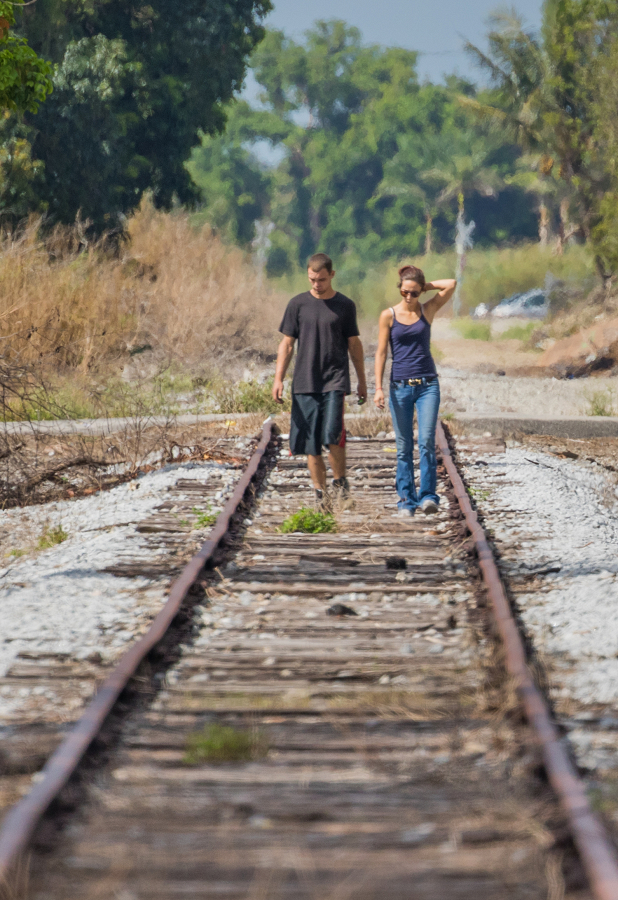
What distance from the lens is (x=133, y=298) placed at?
17.6 m

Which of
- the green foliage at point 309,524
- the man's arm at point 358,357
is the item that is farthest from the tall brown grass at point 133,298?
the man's arm at point 358,357

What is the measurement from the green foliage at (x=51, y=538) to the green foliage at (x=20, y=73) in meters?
3.90

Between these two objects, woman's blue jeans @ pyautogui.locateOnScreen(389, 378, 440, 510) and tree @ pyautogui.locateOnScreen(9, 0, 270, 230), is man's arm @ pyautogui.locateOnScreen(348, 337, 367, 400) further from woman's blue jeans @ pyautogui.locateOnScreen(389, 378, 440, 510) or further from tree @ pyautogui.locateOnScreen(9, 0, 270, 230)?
tree @ pyautogui.locateOnScreen(9, 0, 270, 230)

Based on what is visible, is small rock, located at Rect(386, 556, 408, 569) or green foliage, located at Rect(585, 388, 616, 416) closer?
small rock, located at Rect(386, 556, 408, 569)

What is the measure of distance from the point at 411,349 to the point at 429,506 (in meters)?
1.14

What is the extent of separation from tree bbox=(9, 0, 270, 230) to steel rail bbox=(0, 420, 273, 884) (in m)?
17.9

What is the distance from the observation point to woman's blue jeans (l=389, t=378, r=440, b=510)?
740 cm

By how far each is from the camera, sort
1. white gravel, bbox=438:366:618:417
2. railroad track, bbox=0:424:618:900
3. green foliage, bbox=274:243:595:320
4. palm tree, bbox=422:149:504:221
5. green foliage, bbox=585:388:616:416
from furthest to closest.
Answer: palm tree, bbox=422:149:504:221
green foliage, bbox=274:243:595:320
white gravel, bbox=438:366:618:417
green foliage, bbox=585:388:616:416
railroad track, bbox=0:424:618:900

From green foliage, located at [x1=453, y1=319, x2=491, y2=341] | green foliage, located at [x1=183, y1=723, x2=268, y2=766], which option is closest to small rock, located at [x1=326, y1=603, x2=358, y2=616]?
green foliage, located at [x1=183, y1=723, x2=268, y2=766]

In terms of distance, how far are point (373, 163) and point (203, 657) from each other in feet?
252

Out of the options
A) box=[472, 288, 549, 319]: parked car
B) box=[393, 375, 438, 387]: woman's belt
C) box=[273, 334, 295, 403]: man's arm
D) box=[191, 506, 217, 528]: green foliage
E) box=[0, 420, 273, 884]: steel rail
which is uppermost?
box=[472, 288, 549, 319]: parked car

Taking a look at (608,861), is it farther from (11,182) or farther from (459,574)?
(11,182)

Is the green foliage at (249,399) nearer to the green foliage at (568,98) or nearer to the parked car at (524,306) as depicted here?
the green foliage at (568,98)

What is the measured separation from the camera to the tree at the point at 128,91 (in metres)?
21.5
